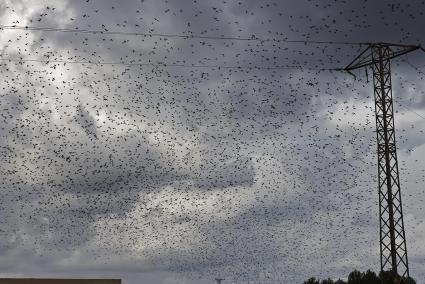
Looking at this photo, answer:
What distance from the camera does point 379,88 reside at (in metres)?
45.0

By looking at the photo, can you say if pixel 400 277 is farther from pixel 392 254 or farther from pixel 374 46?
pixel 374 46

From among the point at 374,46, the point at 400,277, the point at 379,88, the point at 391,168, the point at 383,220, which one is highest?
the point at 374,46

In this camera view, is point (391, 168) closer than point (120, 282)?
Yes

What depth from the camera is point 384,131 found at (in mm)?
43344

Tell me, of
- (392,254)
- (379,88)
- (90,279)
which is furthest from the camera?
(90,279)

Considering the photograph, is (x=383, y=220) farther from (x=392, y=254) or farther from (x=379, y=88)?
(x=379, y=88)

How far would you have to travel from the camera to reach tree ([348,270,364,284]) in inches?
4124

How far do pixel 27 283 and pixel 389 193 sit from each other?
2677 inches

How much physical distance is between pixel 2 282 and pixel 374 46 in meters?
68.1

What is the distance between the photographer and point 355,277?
106 metres

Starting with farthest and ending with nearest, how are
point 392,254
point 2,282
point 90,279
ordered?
point 90,279 → point 2,282 → point 392,254

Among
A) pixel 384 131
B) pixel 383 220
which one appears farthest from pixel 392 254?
pixel 384 131

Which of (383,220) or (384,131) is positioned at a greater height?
(384,131)

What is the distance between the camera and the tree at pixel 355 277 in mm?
104750
